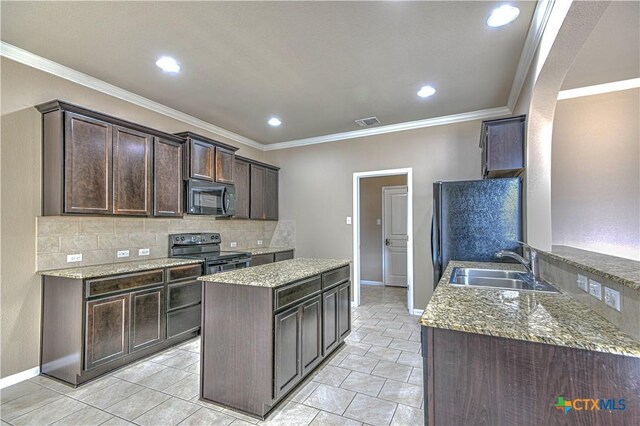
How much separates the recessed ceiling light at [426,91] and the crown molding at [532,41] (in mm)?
758

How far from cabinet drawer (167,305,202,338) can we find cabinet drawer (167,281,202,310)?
7 cm

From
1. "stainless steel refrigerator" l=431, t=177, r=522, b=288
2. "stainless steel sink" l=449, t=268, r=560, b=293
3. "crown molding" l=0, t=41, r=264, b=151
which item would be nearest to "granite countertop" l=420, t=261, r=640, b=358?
"stainless steel sink" l=449, t=268, r=560, b=293

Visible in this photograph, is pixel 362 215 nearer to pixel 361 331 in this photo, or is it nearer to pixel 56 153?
pixel 361 331

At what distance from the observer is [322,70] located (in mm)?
2951

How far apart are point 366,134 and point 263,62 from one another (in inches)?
93.0

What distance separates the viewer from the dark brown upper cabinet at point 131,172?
9.93 feet

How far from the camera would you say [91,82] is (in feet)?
10.1

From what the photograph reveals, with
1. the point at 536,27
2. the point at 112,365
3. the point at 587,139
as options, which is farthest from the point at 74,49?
the point at 587,139

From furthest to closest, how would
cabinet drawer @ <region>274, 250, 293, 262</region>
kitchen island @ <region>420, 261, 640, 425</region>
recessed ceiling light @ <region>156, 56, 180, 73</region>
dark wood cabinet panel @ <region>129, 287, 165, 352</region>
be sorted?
cabinet drawer @ <region>274, 250, 293, 262</region> < dark wood cabinet panel @ <region>129, 287, 165, 352</region> < recessed ceiling light @ <region>156, 56, 180, 73</region> < kitchen island @ <region>420, 261, 640, 425</region>

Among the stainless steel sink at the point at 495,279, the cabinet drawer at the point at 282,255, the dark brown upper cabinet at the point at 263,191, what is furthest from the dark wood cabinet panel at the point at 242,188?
the stainless steel sink at the point at 495,279

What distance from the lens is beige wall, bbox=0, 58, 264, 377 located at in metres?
2.51

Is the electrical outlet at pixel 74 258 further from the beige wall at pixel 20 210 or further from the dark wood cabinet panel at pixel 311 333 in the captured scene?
the dark wood cabinet panel at pixel 311 333

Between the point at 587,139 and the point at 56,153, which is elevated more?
the point at 587,139

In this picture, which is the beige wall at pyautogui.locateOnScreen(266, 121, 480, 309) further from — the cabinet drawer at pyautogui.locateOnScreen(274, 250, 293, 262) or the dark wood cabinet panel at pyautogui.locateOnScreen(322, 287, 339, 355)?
the dark wood cabinet panel at pyautogui.locateOnScreen(322, 287, 339, 355)
